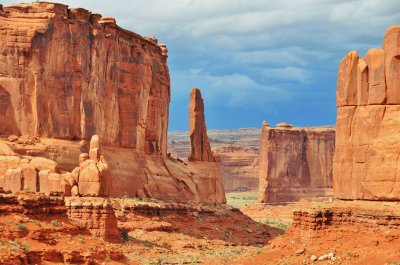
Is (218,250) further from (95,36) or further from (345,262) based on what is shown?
(345,262)

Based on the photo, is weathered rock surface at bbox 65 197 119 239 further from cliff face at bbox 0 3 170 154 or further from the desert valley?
cliff face at bbox 0 3 170 154

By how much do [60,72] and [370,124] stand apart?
31469 mm

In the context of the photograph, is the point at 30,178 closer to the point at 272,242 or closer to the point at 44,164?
the point at 44,164

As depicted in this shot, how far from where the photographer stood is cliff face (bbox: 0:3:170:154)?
70562 mm

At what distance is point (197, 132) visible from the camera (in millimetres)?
97562

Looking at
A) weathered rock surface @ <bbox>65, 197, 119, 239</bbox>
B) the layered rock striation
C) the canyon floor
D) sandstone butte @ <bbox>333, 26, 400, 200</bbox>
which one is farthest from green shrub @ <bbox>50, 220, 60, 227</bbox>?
the layered rock striation

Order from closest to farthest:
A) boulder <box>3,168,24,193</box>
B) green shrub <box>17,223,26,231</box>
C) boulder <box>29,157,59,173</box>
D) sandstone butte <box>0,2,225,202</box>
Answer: green shrub <box>17,223,26,231</box> → boulder <box>3,168,24,193</box> → boulder <box>29,157,59,173</box> → sandstone butte <box>0,2,225,202</box>

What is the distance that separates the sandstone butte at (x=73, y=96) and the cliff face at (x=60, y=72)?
0.06m

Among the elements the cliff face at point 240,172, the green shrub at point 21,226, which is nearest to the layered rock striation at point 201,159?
the green shrub at point 21,226

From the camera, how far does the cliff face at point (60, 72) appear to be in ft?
232

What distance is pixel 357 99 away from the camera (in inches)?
1805

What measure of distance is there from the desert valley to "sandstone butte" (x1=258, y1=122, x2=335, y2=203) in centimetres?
2101

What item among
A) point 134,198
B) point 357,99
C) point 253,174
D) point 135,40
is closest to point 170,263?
point 357,99

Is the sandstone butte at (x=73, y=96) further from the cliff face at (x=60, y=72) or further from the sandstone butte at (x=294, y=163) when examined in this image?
the sandstone butte at (x=294, y=163)
